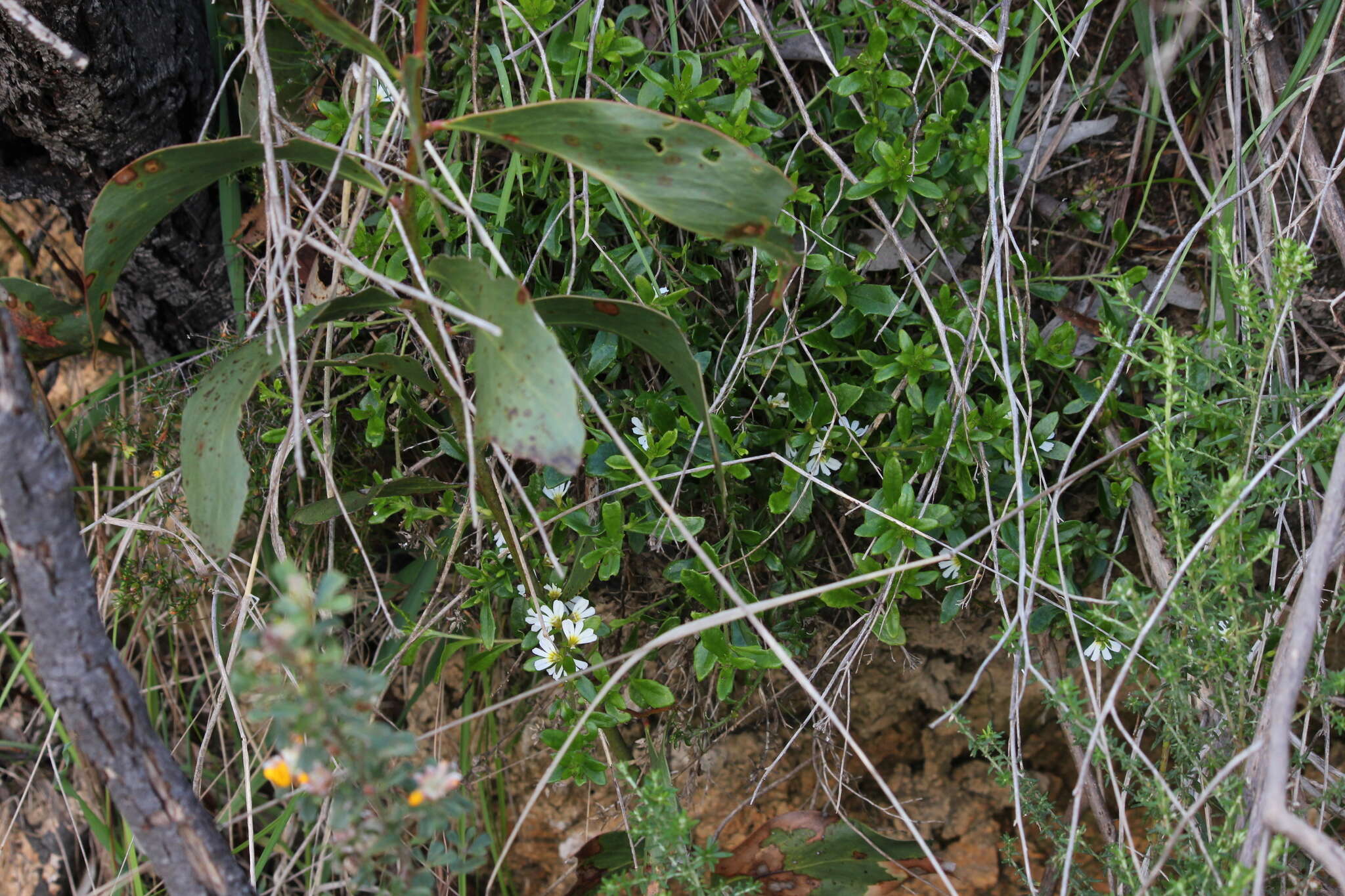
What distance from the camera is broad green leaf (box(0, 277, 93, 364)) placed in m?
1.42

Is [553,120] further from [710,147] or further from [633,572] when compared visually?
[633,572]

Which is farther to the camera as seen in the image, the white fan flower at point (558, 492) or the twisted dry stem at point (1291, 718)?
the white fan flower at point (558, 492)

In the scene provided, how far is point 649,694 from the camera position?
1301 millimetres

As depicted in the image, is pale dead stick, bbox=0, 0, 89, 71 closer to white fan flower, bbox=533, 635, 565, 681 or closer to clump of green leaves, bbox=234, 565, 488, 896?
clump of green leaves, bbox=234, 565, 488, 896

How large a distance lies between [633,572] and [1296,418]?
985mm

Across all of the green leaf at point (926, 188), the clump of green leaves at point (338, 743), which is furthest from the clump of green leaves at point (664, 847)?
the green leaf at point (926, 188)

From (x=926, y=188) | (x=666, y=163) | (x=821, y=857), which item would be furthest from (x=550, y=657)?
(x=926, y=188)

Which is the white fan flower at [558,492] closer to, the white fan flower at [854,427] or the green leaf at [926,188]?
the white fan flower at [854,427]

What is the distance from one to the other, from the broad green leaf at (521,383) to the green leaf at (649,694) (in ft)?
1.68

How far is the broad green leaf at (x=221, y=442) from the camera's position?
975 mm

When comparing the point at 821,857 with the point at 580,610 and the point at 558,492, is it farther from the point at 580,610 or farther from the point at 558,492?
the point at 558,492

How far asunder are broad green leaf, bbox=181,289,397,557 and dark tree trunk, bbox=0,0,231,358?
634 millimetres

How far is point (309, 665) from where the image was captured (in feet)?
2.39

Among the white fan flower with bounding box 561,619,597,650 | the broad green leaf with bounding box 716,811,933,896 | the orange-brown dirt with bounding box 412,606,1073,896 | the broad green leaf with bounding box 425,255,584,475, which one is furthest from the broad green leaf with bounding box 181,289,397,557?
the broad green leaf with bounding box 716,811,933,896
